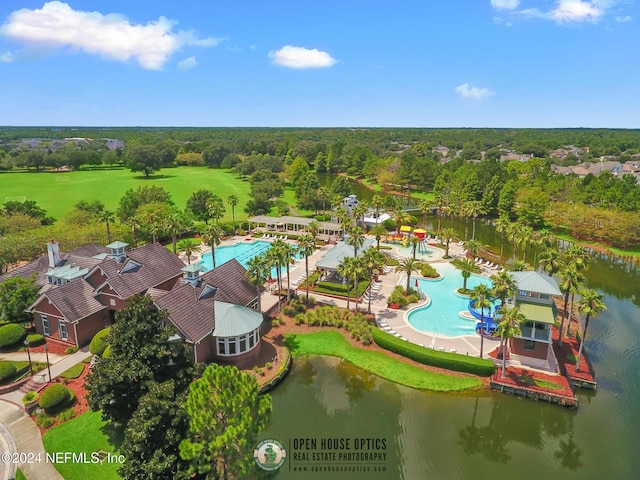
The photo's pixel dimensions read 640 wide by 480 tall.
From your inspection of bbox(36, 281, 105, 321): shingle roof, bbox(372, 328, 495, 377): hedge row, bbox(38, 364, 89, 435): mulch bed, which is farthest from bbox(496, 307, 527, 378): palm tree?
bbox(36, 281, 105, 321): shingle roof

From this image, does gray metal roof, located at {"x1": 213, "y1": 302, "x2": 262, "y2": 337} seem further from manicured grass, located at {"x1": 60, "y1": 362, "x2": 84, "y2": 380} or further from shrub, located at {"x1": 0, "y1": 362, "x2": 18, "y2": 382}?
shrub, located at {"x1": 0, "y1": 362, "x2": 18, "y2": 382}

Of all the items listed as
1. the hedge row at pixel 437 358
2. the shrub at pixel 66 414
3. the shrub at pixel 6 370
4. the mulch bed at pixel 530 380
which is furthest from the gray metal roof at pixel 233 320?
the mulch bed at pixel 530 380

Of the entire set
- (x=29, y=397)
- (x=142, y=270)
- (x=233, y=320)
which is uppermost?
(x=142, y=270)

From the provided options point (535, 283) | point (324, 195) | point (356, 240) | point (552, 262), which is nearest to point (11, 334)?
point (356, 240)

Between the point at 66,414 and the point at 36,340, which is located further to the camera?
the point at 36,340

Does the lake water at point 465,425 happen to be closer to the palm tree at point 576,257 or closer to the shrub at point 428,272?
the palm tree at point 576,257

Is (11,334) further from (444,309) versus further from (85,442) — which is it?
(444,309)
